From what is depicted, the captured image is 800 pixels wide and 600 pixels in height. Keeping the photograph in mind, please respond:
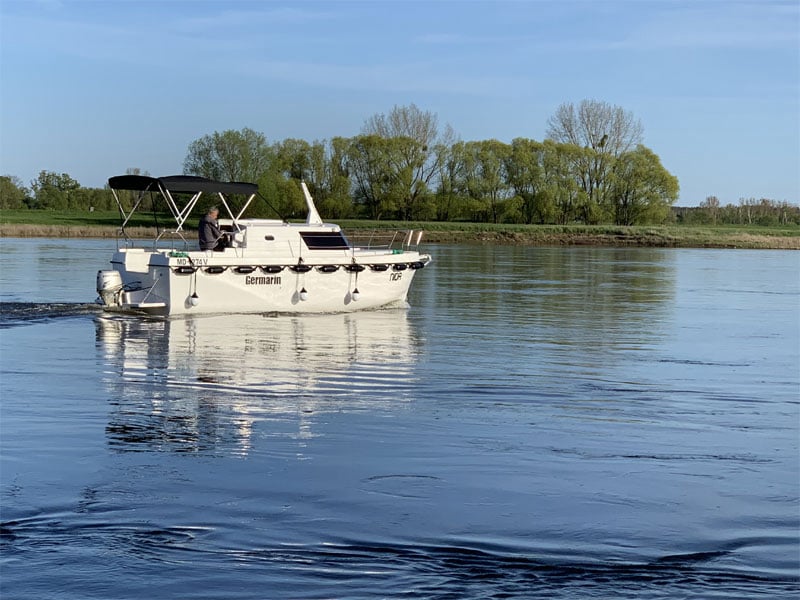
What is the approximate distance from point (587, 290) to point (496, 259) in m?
22.9

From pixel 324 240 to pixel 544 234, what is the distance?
2519 inches

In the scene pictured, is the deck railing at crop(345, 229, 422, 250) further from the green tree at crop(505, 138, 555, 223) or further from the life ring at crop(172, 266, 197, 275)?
the green tree at crop(505, 138, 555, 223)

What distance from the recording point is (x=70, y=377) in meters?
15.3

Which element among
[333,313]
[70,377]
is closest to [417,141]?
[333,313]

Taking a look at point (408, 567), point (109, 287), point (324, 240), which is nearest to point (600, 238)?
point (324, 240)

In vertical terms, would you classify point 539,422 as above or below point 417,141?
below

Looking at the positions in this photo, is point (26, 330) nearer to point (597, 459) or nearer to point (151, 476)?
point (151, 476)

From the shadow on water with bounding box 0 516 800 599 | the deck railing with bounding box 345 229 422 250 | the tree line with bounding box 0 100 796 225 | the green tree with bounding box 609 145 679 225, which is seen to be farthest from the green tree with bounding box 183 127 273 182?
the shadow on water with bounding box 0 516 800 599

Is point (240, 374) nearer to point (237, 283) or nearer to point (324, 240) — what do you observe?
point (237, 283)

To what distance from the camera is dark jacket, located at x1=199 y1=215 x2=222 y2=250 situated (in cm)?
2362

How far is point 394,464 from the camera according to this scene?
1015 centimetres

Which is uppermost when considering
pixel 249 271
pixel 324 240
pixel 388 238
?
pixel 388 238

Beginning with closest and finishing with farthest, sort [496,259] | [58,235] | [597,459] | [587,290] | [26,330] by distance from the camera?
[597,459]
[26,330]
[587,290]
[496,259]
[58,235]

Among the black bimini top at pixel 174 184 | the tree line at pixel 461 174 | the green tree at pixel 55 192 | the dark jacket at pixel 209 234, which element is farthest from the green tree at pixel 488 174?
the dark jacket at pixel 209 234
